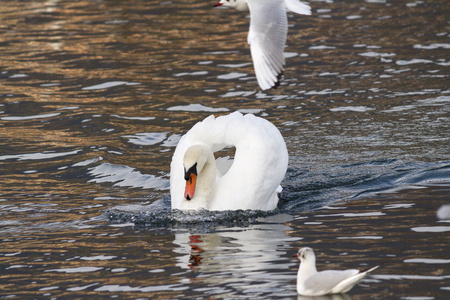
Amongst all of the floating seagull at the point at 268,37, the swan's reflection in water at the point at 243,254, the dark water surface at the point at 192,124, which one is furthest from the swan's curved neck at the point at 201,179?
the floating seagull at the point at 268,37

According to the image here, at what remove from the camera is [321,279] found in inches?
228

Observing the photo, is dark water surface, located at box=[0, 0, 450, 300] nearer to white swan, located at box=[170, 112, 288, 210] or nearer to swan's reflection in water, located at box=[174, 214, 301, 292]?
swan's reflection in water, located at box=[174, 214, 301, 292]

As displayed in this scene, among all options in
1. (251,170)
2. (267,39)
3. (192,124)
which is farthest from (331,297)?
(192,124)

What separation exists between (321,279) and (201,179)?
3022 mm

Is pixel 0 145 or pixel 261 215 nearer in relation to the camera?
pixel 261 215

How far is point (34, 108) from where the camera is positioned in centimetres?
1390

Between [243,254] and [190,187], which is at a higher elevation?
[190,187]

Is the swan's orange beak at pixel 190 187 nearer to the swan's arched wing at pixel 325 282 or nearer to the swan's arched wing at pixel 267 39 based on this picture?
the swan's arched wing at pixel 267 39

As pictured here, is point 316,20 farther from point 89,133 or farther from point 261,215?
point 261,215

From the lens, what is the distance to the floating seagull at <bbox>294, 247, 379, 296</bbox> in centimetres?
571

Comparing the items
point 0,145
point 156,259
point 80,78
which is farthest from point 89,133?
point 156,259

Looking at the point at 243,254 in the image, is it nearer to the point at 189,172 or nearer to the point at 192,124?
the point at 189,172

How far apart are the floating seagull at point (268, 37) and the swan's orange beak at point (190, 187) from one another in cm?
112

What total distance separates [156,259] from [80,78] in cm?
904
